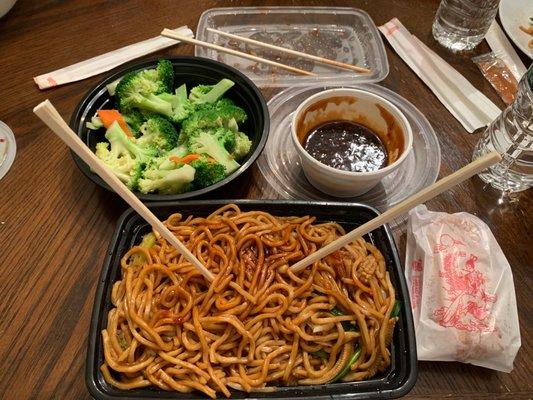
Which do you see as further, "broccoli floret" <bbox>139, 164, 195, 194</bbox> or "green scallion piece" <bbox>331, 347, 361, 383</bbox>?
"broccoli floret" <bbox>139, 164, 195, 194</bbox>

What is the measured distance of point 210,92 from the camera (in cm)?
182

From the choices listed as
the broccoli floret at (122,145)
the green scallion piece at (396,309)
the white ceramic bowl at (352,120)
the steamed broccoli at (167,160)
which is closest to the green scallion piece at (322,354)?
the green scallion piece at (396,309)

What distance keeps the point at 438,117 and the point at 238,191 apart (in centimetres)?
102

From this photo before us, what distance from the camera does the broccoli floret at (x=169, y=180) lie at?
151 centimetres

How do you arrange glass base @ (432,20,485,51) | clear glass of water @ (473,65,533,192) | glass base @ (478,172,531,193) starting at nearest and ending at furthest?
clear glass of water @ (473,65,533,192)
glass base @ (478,172,531,193)
glass base @ (432,20,485,51)

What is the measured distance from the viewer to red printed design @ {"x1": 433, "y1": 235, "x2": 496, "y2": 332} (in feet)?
4.32

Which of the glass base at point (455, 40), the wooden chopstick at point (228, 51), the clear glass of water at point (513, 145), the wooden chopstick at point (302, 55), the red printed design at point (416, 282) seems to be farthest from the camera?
the glass base at point (455, 40)

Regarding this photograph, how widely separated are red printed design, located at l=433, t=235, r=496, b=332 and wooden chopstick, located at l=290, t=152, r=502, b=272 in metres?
0.47

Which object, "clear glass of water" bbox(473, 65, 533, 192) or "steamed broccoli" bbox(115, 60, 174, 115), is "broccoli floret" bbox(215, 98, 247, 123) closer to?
"steamed broccoli" bbox(115, 60, 174, 115)

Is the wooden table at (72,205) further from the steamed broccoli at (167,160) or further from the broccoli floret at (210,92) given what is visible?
the broccoli floret at (210,92)

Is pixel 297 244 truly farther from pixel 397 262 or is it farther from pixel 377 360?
pixel 377 360

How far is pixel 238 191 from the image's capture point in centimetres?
172

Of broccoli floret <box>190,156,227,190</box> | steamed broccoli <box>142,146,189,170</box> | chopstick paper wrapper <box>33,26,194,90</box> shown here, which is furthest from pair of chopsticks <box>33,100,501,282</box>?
chopstick paper wrapper <box>33,26,194,90</box>

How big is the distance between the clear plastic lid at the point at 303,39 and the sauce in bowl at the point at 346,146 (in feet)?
1.41
